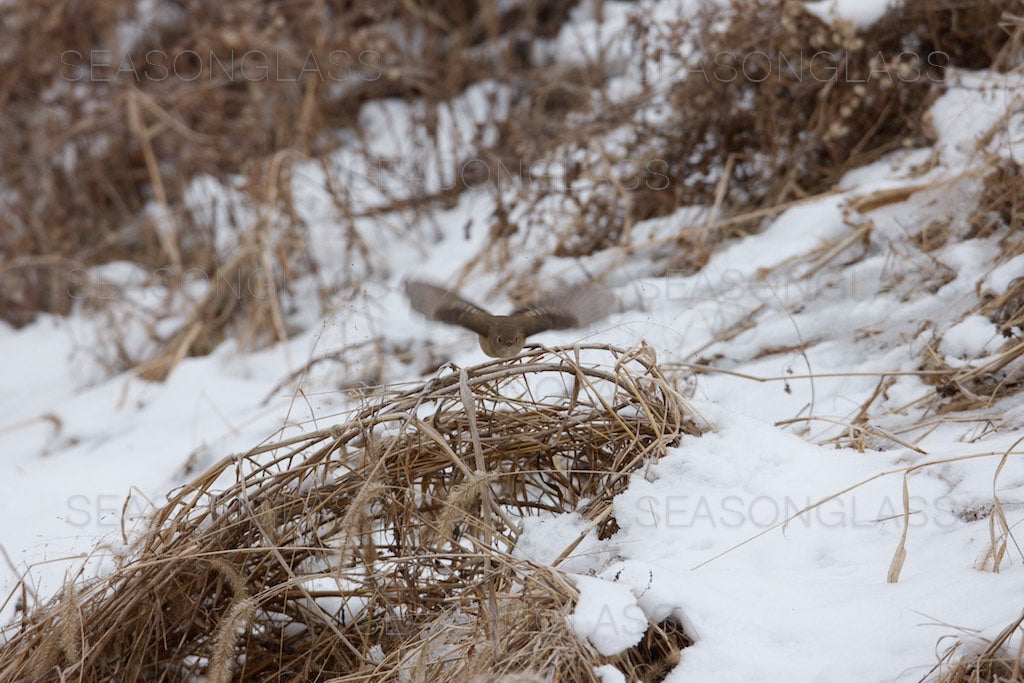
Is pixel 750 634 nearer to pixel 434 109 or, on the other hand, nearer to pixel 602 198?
pixel 602 198

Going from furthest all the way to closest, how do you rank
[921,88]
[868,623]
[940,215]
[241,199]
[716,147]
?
[241,199]
[716,147]
[921,88]
[940,215]
[868,623]

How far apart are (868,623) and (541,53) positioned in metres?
3.98

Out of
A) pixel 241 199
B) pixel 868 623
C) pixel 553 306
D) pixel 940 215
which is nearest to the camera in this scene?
pixel 868 623

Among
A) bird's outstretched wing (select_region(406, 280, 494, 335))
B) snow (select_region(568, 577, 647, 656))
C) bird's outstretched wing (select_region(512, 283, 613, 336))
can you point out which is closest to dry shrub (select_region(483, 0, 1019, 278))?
bird's outstretched wing (select_region(512, 283, 613, 336))

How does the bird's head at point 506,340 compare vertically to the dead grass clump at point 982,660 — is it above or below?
above

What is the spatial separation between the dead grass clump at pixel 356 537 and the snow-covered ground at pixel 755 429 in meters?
0.11

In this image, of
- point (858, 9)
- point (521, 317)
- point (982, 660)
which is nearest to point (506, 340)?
point (521, 317)

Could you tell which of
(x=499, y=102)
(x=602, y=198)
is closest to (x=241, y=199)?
(x=499, y=102)

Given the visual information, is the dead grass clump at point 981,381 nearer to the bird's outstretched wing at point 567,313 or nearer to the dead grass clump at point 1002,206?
the dead grass clump at point 1002,206

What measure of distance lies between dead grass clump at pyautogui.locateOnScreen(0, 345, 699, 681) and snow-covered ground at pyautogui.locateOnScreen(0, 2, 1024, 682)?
106mm

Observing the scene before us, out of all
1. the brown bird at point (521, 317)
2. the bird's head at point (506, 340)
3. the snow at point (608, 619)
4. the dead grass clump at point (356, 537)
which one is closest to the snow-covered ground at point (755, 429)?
the snow at point (608, 619)

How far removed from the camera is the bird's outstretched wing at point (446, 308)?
2.19 meters

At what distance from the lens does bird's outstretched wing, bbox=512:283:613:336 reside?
2.19m

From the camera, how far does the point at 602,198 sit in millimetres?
3854
